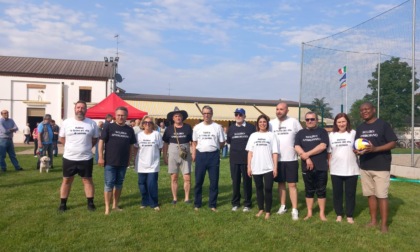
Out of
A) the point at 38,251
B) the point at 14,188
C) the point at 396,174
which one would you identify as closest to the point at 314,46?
the point at 396,174

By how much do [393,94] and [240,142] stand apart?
6646 mm

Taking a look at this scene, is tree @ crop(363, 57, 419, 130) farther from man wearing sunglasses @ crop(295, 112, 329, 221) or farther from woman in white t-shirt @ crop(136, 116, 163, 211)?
woman in white t-shirt @ crop(136, 116, 163, 211)

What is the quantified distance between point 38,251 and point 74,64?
3533 centimetres

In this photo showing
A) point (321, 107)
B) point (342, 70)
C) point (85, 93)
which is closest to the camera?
point (342, 70)

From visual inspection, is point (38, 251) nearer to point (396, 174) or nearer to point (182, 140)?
point (182, 140)

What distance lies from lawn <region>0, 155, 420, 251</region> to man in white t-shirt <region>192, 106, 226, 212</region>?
0.31 meters

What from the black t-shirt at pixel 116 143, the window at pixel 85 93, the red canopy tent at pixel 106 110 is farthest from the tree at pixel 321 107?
the window at pixel 85 93

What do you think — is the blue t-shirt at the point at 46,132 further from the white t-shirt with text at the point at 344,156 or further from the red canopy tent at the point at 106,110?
the white t-shirt with text at the point at 344,156

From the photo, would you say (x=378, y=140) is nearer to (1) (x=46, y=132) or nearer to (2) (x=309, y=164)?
(2) (x=309, y=164)

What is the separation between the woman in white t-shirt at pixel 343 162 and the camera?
577 centimetres

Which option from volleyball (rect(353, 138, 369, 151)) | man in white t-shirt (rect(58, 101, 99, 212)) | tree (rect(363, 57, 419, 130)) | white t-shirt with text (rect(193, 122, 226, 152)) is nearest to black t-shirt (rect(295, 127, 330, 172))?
volleyball (rect(353, 138, 369, 151))

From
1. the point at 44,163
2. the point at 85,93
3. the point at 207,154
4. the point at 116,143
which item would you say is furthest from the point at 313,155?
the point at 85,93

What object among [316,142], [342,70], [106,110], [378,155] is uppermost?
[342,70]

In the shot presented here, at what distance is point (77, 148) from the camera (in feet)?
20.0
